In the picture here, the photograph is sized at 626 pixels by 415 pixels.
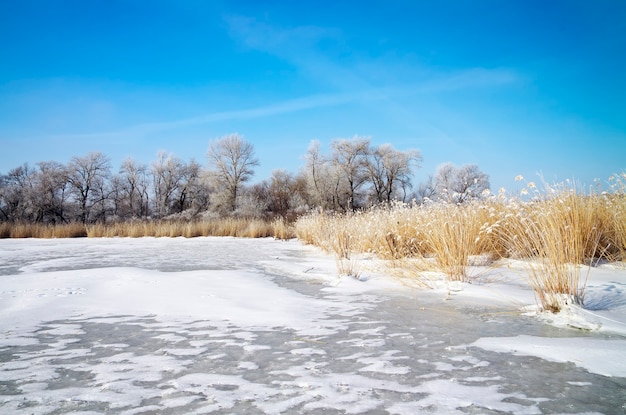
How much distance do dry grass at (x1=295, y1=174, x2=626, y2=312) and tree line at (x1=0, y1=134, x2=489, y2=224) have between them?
1104 inches

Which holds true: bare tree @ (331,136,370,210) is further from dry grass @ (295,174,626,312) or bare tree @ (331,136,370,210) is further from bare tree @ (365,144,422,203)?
dry grass @ (295,174,626,312)

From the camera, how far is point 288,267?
5.38 metres

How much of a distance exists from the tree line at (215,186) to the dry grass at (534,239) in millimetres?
28038

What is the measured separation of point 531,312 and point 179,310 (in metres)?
2.76

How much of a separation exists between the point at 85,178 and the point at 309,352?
4385cm

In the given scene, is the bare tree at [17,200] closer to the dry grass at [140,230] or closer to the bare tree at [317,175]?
the dry grass at [140,230]

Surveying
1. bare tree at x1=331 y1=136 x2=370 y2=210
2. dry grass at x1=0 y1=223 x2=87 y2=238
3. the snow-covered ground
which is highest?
bare tree at x1=331 y1=136 x2=370 y2=210

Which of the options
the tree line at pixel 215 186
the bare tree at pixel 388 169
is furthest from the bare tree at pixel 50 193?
the bare tree at pixel 388 169

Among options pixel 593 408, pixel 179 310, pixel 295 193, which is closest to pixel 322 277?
pixel 179 310

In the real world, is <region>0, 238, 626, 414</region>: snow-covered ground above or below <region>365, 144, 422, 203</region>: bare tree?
below

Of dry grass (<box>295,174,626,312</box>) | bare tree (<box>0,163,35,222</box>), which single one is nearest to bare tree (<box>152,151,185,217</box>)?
bare tree (<box>0,163,35,222</box>)

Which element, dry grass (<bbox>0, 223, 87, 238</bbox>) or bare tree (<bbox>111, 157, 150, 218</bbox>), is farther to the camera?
bare tree (<bbox>111, 157, 150, 218</bbox>)

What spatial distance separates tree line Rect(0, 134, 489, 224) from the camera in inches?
1404

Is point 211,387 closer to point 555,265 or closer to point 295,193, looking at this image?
point 555,265
